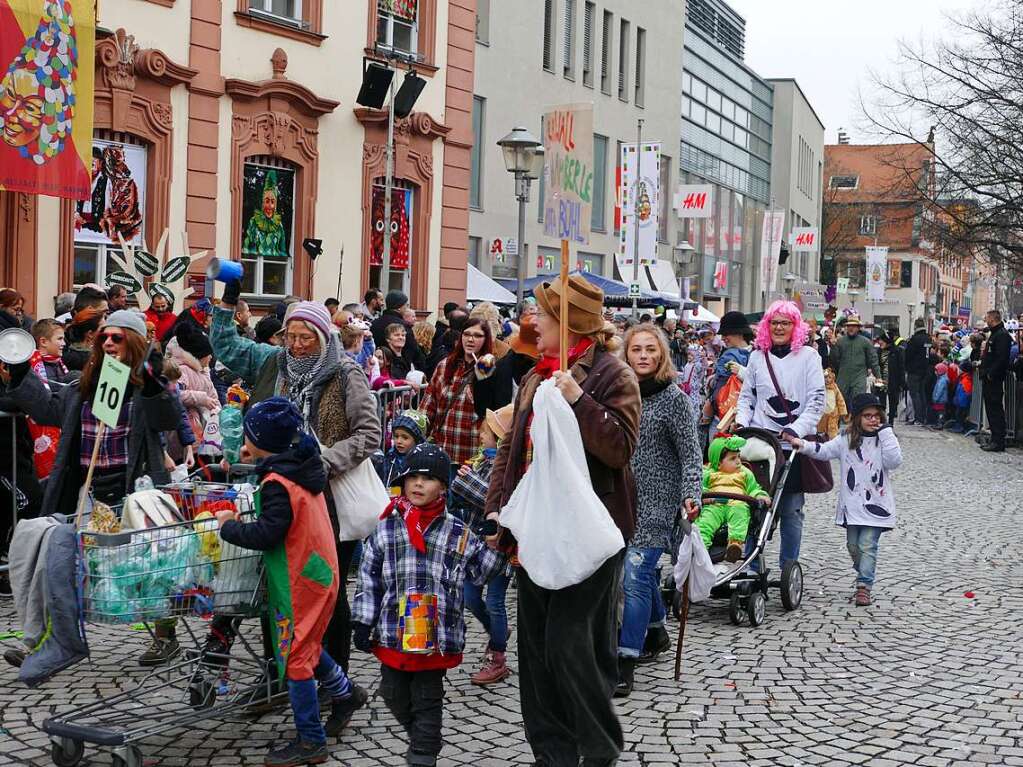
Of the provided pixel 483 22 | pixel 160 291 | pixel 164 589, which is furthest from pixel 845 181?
pixel 164 589

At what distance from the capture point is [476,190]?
30766mm

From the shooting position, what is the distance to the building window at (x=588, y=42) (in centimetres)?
3697

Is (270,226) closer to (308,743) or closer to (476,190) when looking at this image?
(476,190)

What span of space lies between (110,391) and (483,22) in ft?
88.0

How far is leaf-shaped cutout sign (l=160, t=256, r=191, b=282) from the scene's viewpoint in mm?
11141

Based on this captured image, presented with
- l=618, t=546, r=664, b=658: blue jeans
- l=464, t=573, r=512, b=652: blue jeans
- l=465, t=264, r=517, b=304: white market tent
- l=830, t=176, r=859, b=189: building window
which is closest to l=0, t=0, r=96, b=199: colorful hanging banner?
l=464, t=573, r=512, b=652: blue jeans

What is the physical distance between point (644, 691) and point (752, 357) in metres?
3.13

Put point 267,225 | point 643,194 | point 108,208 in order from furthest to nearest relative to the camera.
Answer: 1. point 643,194
2. point 267,225
3. point 108,208

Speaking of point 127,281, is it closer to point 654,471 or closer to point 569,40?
point 654,471

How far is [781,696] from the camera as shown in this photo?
6.69 m

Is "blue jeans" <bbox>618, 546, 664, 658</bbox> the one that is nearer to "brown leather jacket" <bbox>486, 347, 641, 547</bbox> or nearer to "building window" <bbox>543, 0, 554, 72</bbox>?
"brown leather jacket" <bbox>486, 347, 641, 547</bbox>

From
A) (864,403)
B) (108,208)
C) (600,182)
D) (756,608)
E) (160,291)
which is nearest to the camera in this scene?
(756,608)

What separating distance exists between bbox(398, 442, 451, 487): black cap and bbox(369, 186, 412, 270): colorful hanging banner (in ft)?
57.5

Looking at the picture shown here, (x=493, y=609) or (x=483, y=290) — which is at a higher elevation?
(x=483, y=290)
